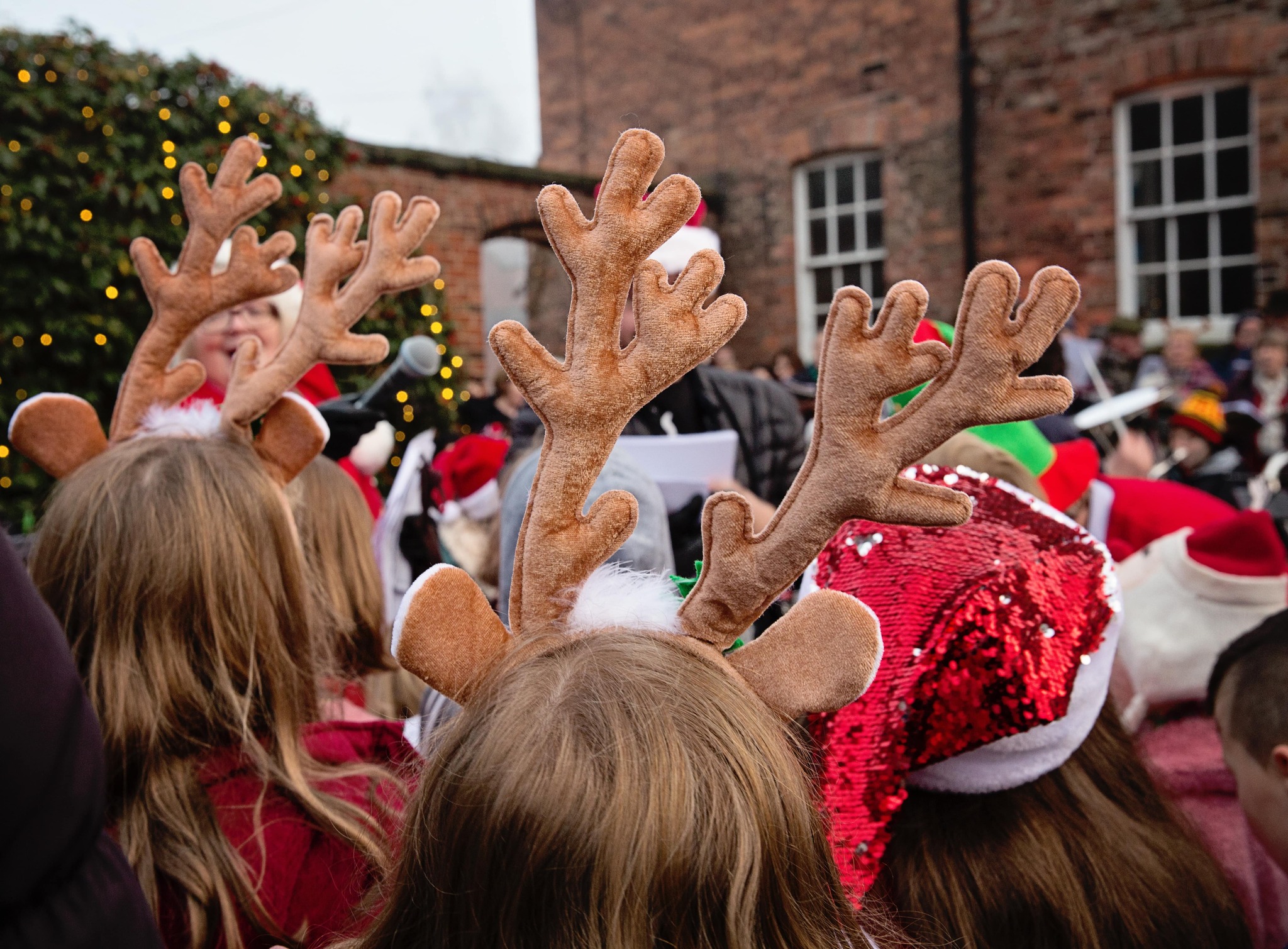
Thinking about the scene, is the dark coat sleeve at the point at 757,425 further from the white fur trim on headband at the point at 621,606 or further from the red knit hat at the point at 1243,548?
the white fur trim on headband at the point at 621,606

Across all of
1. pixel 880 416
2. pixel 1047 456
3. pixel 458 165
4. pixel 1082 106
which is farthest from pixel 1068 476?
pixel 1082 106

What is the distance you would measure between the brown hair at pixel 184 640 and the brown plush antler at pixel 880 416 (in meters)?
0.66

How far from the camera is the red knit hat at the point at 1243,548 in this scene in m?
1.76

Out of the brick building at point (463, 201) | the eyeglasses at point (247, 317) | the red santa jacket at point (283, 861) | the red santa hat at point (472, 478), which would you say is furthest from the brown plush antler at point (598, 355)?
the brick building at point (463, 201)

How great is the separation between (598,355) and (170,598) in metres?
0.74

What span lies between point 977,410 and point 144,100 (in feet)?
18.0

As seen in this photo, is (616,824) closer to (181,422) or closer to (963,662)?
(963,662)

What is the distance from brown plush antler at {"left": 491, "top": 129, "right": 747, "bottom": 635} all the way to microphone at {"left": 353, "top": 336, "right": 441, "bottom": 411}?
1.27 meters

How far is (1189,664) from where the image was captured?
5.87 feet

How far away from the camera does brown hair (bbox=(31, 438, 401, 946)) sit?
1.25 meters

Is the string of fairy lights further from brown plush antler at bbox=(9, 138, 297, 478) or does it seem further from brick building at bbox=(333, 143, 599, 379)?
brown plush antler at bbox=(9, 138, 297, 478)

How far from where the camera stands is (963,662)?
1.09m

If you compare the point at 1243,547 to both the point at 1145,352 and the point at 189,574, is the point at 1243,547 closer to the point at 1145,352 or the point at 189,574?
the point at 189,574

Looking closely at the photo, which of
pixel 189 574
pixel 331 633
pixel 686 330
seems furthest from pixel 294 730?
pixel 686 330
